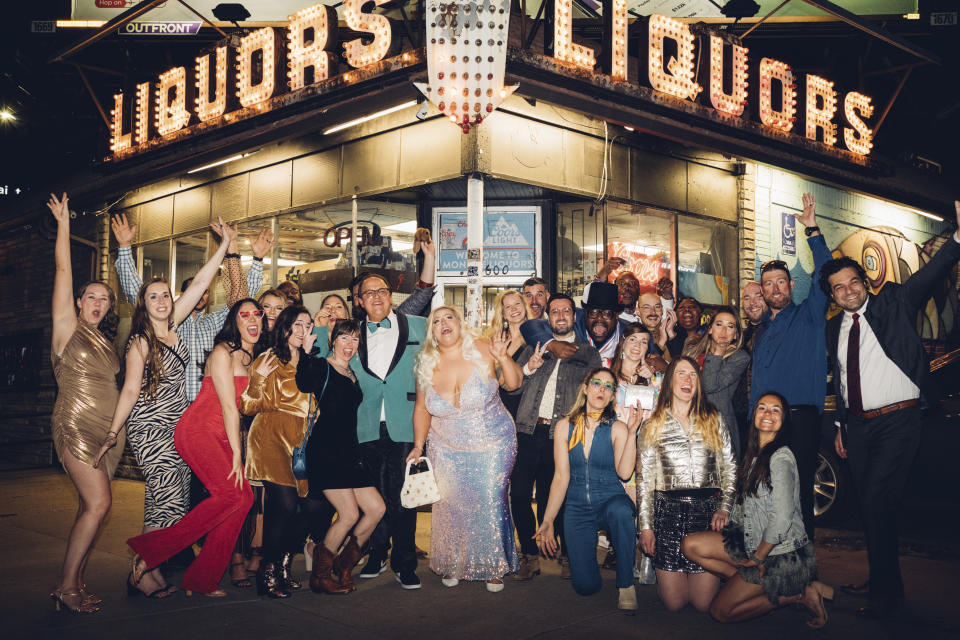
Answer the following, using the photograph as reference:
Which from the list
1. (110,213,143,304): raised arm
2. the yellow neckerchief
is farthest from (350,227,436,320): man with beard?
the yellow neckerchief

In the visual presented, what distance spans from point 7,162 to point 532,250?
15882mm

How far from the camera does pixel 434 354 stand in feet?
17.4

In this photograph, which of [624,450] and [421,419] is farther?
[421,419]

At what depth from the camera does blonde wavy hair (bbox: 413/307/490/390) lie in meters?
5.23

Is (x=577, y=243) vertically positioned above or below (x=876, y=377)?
above

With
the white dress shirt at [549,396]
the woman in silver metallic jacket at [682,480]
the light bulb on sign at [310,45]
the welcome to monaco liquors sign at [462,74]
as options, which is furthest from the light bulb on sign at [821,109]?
the woman in silver metallic jacket at [682,480]

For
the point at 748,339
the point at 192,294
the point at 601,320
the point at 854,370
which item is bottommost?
the point at 854,370

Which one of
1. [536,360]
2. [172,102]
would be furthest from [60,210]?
A: [172,102]

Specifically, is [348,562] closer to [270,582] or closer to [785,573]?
[270,582]

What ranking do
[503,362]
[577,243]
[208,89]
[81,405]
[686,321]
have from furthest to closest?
[208,89] < [577,243] < [686,321] < [503,362] < [81,405]

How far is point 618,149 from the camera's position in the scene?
10.1 meters

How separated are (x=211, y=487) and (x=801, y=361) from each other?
13.5 ft

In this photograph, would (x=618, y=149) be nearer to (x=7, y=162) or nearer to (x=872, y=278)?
(x=872, y=278)

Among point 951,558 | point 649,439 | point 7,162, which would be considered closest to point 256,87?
point 649,439
